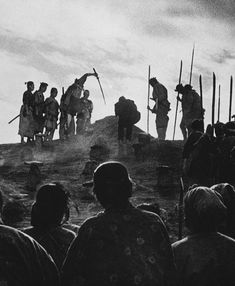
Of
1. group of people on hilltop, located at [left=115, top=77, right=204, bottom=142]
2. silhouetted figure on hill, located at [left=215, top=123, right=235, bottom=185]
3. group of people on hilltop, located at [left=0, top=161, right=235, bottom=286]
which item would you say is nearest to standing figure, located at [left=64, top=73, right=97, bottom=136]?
group of people on hilltop, located at [left=115, top=77, right=204, bottom=142]

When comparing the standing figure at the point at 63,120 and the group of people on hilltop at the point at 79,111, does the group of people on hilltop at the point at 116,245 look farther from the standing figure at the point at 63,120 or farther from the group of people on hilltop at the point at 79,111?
the standing figure at the point at 63,120

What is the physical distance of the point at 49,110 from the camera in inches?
787

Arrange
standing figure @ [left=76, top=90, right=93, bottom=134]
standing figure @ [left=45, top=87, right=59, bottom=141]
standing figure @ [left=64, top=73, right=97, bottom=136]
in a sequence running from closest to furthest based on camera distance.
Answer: standing figure @ [left=45, top=87, right=59, bottom=141] → standing figure @ [left=64, top=73, right=97, bottom=136] → standing figure @ [left=76, top=90, right=93, bottom=134]

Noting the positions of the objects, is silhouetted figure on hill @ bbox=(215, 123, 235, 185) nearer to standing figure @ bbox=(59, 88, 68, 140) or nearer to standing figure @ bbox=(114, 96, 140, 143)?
standing figure @ bbox=(114, 96, 140, 143)

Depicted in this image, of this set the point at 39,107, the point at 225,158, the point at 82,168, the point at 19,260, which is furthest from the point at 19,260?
the point at 39,107

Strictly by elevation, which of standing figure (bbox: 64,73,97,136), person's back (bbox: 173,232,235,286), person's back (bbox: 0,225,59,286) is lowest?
person's back (bbox: 173,232,235,286)

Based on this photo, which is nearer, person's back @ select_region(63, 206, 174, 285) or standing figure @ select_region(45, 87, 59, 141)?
person's back @ select_region(63, 206, 174, 285)

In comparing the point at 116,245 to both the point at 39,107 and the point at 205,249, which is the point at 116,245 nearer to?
the point at 205,249

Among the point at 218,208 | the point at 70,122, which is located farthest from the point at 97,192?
the point at 70,122

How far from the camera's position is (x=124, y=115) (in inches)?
709

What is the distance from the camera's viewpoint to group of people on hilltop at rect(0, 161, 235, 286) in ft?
8.93

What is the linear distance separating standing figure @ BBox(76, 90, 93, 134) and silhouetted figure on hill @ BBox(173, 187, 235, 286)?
57.7ft

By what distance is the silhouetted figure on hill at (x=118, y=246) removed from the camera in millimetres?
3332

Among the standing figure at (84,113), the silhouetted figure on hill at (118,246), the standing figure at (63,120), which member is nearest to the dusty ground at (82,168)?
the standing figure at (84,113)
